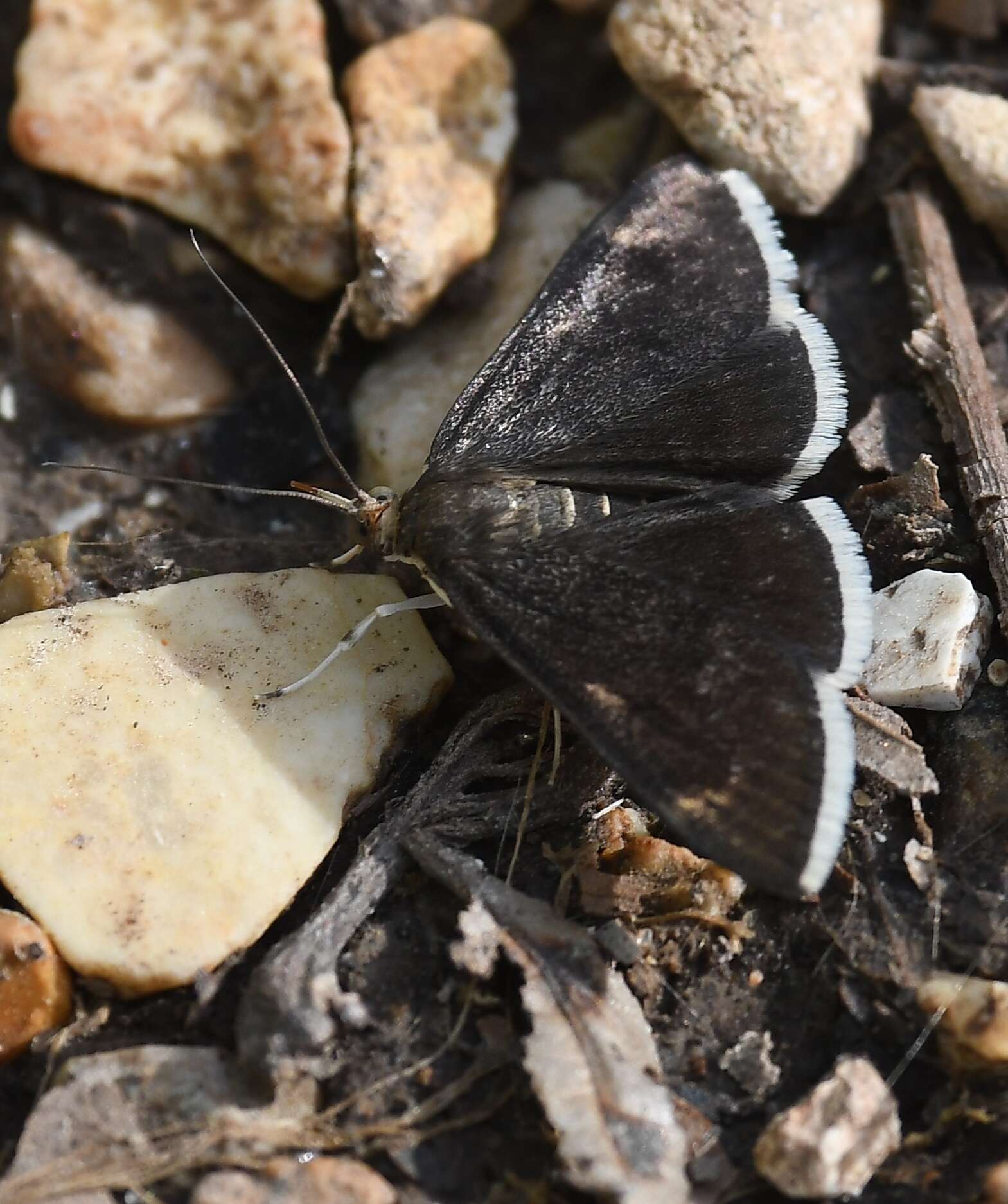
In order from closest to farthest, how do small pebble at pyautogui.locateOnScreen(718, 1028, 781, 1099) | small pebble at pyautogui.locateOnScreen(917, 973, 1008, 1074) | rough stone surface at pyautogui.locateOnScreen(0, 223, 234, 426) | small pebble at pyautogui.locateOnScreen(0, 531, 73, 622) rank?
A: 1. small pebble at pyautogui.locateOnScreen(917, 973, 1008, 1074)
2. small pebble at pyautogui.locateOnScreen(718, 1028, 781, 1099)
3. small pebble at pyautogui.locateOnScreen(0, 531, 73, 622)
4. rough stone surface at pyautogui.locateOnScreen(0, 223, 234, 426)

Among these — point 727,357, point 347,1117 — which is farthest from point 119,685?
point 727,357

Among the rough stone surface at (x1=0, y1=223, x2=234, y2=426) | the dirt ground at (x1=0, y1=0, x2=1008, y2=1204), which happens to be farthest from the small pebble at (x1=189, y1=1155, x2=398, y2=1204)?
the rough stone surface at (x1=0, y1=223, x2=234, y2=426)

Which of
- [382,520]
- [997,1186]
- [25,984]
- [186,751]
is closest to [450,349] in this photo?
[382,520]

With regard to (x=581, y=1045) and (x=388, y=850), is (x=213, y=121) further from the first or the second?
(x=581, y=1045)

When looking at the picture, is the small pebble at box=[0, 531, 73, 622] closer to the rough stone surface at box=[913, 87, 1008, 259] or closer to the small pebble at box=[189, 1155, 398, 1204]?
the small pebble at box=[189, 1155, 398, 1204]

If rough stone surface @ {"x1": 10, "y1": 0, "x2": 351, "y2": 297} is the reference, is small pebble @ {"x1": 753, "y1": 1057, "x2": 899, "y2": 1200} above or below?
below

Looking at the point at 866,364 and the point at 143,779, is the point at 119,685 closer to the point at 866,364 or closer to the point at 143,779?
the point at 143,779

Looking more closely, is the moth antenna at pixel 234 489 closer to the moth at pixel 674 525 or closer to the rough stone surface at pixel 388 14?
the moth at pixel 674 525
